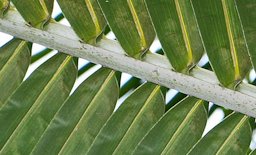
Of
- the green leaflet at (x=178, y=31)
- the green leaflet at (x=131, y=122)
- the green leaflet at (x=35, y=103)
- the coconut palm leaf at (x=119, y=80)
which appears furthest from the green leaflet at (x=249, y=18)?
the green leaflet at (x=35, y=103)

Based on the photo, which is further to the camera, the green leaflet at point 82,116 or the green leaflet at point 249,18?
the green leaflet at point 82,116

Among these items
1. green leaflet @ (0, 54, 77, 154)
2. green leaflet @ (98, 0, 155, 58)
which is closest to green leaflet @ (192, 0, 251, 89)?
green leaflet @ (98, 0, 155, 58)

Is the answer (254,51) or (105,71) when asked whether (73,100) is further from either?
(254,51)

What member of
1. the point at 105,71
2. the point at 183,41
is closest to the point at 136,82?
the point at 105,71

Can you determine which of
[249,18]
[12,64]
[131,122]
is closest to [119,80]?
[131,122]

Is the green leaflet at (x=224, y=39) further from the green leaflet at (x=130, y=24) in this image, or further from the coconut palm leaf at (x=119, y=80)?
the green leaflet at (x=130, y=24)
